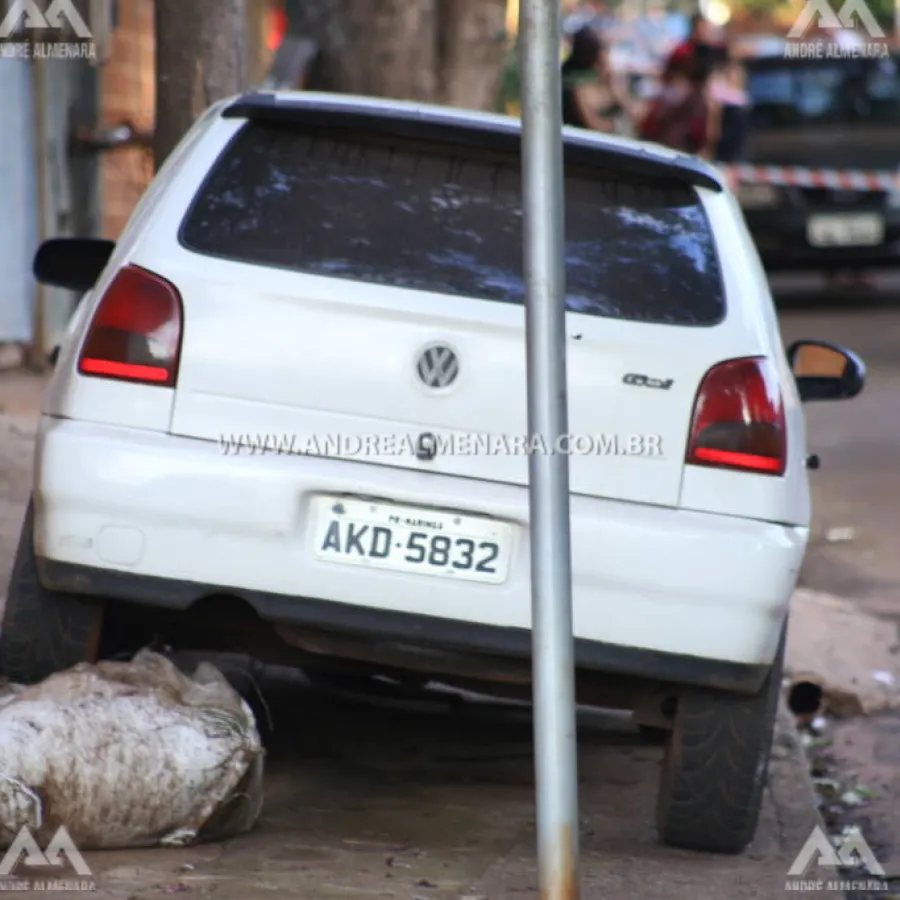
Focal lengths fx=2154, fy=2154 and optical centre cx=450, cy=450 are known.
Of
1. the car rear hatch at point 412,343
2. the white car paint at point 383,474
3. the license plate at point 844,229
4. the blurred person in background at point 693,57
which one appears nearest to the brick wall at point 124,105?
the blurred person in background at point 693,57

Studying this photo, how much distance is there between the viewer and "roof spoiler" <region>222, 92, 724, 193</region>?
5.01m

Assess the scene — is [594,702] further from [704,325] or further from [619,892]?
[704,325]

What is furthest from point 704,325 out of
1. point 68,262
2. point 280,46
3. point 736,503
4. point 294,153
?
point 280,46

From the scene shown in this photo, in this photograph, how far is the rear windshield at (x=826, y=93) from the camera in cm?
1956

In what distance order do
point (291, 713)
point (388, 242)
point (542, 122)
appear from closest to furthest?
1. point (542, 122)
2. point (388, 242)
3. point (291, 713)

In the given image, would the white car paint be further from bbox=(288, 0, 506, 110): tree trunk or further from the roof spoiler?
bbox=(288, 0, 506, 110): tree trunk

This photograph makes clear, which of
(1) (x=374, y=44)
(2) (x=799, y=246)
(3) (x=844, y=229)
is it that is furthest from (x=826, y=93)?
(1) (x=374, y=44)

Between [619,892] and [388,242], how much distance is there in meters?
1.53

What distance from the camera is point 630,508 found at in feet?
15.3

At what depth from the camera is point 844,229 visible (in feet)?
61.4

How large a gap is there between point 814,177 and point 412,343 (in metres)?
14.8

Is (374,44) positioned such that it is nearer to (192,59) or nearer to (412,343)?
(192,59)

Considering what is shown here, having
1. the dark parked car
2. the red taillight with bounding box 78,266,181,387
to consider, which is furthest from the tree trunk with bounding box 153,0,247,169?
the dark parked car

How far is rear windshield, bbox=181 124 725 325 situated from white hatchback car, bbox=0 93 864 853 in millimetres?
11
